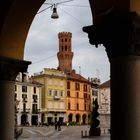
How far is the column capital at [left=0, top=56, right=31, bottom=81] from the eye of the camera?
8.38m

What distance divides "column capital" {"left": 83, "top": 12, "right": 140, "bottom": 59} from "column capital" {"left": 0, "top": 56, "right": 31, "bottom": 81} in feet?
8.09

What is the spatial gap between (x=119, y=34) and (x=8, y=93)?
9.37 ft

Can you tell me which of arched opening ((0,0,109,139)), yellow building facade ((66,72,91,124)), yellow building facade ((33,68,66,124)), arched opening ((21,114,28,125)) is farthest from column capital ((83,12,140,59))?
yellow building facade ((66,72,91,124))

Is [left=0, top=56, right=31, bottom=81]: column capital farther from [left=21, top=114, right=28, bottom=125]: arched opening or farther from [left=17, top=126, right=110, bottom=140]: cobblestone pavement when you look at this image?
[left=21, top=114, right=28, bottom=125]: arched opening

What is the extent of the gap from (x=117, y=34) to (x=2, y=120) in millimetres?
2914

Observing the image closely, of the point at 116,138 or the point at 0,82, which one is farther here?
the point at 0,82

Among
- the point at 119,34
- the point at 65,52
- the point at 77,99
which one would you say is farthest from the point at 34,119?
the point at 119,34

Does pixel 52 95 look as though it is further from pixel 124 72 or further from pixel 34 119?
pixel 124 72

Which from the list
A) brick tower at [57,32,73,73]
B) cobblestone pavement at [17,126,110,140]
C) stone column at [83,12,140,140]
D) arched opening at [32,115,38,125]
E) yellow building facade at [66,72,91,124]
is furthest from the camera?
brick tower at [57,32,73,73]

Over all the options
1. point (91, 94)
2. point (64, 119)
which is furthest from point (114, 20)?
point (91, 94)

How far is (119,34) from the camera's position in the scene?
20.2ft

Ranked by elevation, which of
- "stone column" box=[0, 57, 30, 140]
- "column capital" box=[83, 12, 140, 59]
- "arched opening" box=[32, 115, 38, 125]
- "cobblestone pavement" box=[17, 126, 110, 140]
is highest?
"column capital" box=[83, 12, 140, 59]

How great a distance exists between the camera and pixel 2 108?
812 centimetres

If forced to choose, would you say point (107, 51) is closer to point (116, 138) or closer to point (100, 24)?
point (100, 24)
